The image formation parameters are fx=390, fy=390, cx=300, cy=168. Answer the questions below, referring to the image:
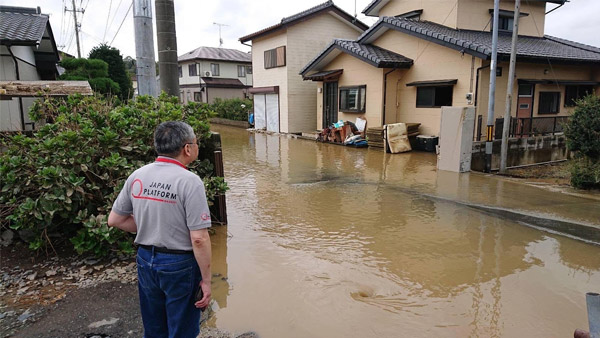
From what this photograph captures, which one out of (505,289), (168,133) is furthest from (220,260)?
(505,289)

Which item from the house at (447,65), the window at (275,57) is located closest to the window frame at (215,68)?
the window at (275,57)

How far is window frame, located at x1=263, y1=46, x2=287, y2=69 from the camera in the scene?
19969 millimetres

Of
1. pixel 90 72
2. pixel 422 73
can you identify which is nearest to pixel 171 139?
pixel 422 73

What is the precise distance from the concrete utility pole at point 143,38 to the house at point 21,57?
10.6 ft

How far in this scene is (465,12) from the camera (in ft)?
47.7

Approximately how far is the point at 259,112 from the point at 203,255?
71.0ft

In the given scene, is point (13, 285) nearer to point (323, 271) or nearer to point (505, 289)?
point (323, 271)

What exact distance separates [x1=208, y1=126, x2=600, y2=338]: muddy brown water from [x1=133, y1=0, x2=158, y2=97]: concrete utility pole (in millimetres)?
2699

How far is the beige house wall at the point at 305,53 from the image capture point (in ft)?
65.1

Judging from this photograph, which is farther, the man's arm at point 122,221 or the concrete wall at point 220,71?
the concrete wall at point 220,71

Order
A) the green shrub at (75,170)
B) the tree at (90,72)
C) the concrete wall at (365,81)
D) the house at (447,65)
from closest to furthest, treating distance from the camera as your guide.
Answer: the green shrub at (75,170) < the house at (447,65) < the tree at (90,72) < the concrete wall at (365,81)

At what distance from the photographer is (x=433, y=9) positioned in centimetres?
1540

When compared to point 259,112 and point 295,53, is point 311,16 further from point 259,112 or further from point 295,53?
point 259,112

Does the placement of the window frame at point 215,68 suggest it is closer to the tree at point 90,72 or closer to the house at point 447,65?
the house at point 447,65
